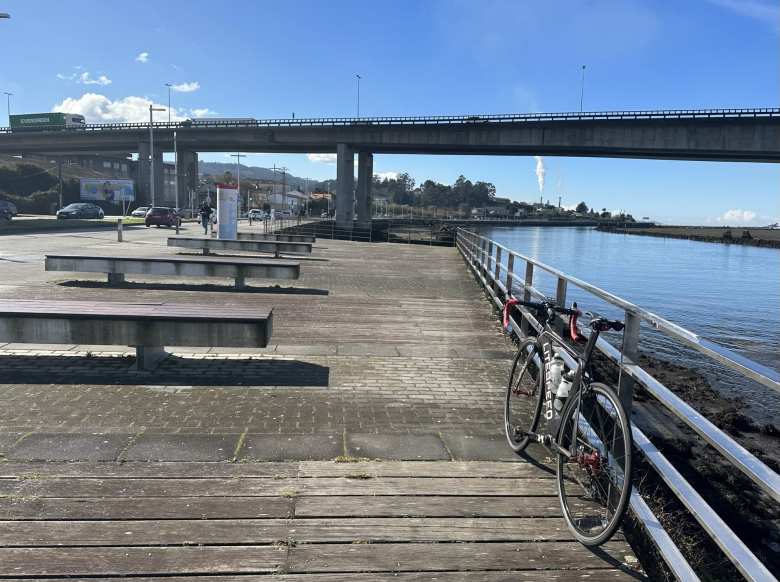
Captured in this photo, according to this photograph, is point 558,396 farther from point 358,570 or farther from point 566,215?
point 566,215

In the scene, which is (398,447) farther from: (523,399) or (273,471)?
(523,399)

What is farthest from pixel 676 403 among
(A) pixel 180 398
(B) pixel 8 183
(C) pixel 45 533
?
(B) pixel 8 183

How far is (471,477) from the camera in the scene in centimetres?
380

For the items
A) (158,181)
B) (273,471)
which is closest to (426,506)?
(273,471)

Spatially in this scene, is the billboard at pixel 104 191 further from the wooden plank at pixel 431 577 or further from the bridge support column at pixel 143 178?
the wooden plank at pixel 431 577

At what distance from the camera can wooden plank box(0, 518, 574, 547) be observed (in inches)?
117

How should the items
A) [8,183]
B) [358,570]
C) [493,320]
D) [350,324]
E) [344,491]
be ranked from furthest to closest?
[8,183], [493,320], [350,324], [344,491], [358,570]

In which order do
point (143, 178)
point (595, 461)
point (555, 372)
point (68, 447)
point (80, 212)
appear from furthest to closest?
1. point (143, 178)
2. point (80, 212)
3. point (68, 447)
4. point (555, 372)
5. point (595, 461)

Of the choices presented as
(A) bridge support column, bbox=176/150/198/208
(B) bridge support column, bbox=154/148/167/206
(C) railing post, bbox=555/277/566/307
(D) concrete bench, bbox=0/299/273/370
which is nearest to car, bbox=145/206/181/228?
(A) bridge support column, bbox=176/150/198/208

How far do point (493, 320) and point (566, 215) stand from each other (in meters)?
191

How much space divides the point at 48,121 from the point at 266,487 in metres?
89.6

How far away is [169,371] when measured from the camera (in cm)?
596

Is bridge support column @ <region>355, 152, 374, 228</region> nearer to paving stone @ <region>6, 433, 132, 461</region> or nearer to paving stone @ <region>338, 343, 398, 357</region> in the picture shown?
paving stone @ <region>338, 343, 398, 357</region>

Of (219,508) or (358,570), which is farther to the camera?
(219,508)
